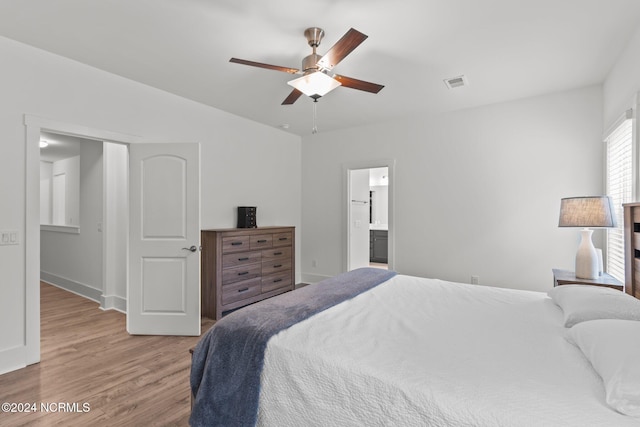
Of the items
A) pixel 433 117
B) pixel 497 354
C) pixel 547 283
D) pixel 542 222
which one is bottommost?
pixel 547 283

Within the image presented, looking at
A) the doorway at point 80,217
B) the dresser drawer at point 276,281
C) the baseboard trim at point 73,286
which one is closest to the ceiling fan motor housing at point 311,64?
the dresser drawer at point 276,281

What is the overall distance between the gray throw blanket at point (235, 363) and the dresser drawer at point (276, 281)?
261 cm

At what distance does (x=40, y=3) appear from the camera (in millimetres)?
2100

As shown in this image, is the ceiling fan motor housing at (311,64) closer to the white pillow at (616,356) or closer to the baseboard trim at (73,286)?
the white pillow at (616,356)

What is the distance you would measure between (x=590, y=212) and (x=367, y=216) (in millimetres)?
3783

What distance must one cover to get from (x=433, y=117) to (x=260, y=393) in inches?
158

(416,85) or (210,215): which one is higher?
(416,85)

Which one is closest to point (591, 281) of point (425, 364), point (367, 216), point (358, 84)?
point (425, 364)

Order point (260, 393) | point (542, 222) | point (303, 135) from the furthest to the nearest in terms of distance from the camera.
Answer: point (303, 135), point (542, 222), point (260, 393)

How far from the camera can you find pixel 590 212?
8.57ft

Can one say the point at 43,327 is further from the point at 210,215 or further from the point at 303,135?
the point at 303,135

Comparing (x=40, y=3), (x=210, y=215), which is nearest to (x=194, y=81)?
(x=40, y=3)

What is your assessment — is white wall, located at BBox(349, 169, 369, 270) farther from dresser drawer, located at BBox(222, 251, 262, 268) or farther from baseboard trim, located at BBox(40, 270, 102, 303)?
baseboard trim, located at BBox(40, 270, 102, 303)

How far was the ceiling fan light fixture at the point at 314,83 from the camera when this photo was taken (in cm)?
235
